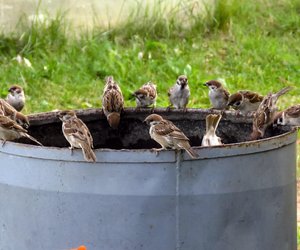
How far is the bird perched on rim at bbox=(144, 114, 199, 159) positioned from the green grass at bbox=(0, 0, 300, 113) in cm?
479

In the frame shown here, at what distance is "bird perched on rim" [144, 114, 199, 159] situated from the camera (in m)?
5.04

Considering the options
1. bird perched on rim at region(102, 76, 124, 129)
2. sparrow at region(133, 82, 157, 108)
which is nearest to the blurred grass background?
sparrow at region(133, 82, 157, 108)

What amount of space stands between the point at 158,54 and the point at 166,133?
6.53 metres

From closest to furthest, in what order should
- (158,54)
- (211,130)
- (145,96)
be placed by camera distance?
(211,130), (145,96), (158,54)

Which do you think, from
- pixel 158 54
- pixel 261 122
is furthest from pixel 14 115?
pixel 158 54

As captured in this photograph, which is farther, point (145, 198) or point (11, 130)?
point (11, 130)

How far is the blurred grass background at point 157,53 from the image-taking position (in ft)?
35.7

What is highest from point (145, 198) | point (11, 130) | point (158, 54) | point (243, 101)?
point (158, 54)

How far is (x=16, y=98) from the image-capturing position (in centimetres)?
876

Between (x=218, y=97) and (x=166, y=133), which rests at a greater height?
(x=218, y=97)

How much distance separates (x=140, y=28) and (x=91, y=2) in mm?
768

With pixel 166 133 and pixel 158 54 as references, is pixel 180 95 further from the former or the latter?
pixel 158 54

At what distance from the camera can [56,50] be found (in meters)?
11.6

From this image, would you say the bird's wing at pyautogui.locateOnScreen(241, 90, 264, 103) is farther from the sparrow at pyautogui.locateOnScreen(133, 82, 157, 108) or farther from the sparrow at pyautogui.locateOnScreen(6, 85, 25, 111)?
the sparrow at pyautogui.locateOnScreen(6, 85, 25, 111)
